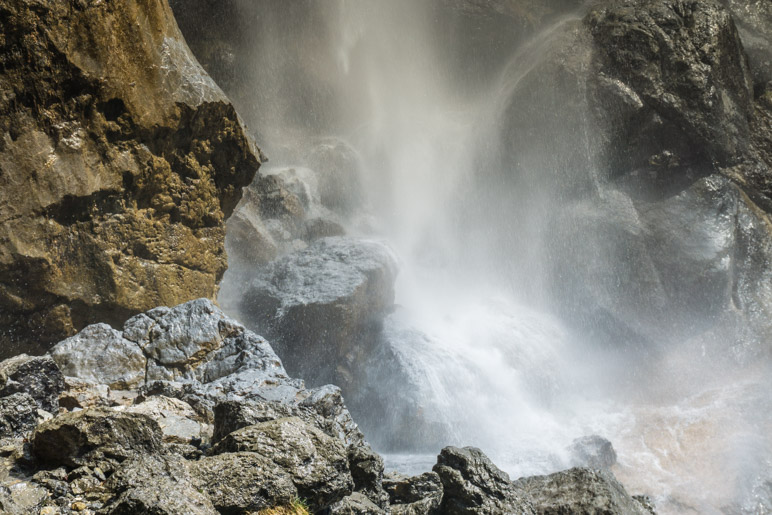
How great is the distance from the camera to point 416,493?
179 inches

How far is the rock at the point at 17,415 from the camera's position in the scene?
381 centimetres

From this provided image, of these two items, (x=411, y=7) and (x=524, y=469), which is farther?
(x=411, y=7)

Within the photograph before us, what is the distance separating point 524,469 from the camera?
32.2 ft

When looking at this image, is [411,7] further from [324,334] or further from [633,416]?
[633,416]

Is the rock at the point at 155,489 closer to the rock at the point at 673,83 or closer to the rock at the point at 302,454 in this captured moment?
the rock at the point at 302,454

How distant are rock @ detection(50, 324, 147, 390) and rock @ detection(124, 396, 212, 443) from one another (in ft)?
2.63

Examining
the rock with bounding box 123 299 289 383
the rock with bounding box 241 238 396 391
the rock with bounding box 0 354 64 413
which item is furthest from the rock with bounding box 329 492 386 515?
the rock with bounding box 241 238 396 391

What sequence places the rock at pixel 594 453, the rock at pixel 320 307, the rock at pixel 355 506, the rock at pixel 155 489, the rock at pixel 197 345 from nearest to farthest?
the rock at pixel 155 489, the rock at pixel 355 506, the rock at pixel 197 345, the rock at pixel 594 453, the rock at pixel 320 307

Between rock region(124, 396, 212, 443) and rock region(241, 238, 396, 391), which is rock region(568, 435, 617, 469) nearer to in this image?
rock region(241, 238, 396, 391)

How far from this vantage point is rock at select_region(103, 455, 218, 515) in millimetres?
2725

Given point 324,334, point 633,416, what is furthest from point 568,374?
point 324,334

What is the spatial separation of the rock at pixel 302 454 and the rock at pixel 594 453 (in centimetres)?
752

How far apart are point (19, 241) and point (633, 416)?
39.3 feet

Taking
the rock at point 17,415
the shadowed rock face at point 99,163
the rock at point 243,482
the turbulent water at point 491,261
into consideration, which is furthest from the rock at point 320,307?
the rock at point 243,482
